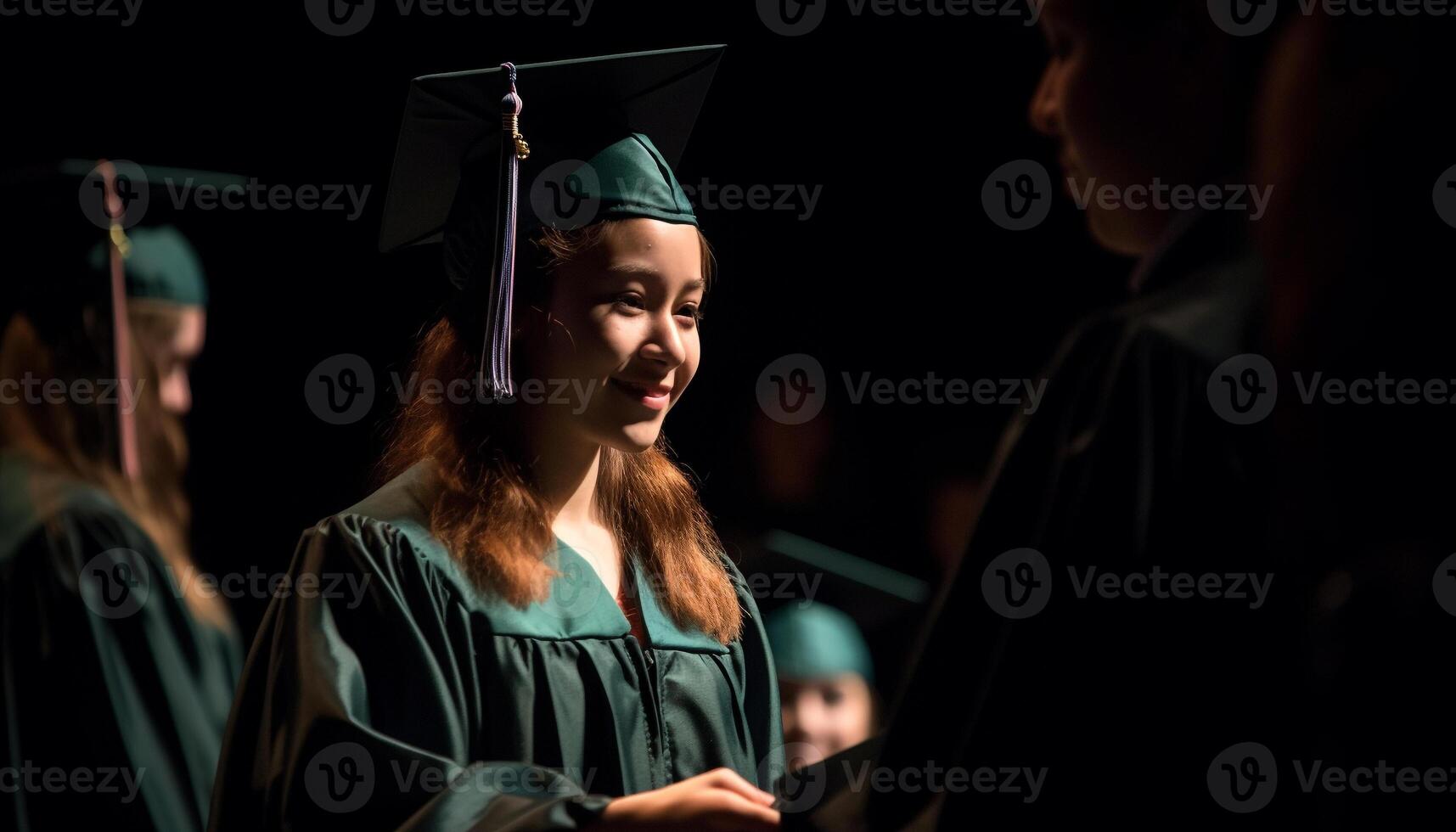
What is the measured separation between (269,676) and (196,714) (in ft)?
4.97

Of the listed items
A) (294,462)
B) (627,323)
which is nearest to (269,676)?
(627,323)

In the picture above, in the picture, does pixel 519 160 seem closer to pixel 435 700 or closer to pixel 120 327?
pixel 435 700

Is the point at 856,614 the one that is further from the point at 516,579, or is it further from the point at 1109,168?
the point at 1109,168

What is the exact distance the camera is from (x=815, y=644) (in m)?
3.26

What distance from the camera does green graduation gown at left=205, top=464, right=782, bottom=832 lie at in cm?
168

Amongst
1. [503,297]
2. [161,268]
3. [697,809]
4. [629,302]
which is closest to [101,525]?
[161,268]

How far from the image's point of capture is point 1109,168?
1.46 metres

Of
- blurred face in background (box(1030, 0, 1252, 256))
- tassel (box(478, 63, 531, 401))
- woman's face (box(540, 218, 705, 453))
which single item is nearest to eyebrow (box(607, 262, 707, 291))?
woman's face (box(540, 218, 705, 453))

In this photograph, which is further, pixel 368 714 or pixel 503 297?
pixel 503 297

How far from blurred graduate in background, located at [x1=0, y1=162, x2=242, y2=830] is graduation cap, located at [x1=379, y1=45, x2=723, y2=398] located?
141 cm

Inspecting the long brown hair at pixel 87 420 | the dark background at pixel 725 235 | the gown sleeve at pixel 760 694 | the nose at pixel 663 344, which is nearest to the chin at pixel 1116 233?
the nose at pixel 663 344

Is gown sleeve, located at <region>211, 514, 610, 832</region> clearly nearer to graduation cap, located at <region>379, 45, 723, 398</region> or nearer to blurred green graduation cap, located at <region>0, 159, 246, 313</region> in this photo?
graduation cap, located at <region>379, 45, 723, 398</region>

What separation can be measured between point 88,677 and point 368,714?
5.07 ft

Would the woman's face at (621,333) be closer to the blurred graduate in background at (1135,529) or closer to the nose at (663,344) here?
the nose at (663,344)
